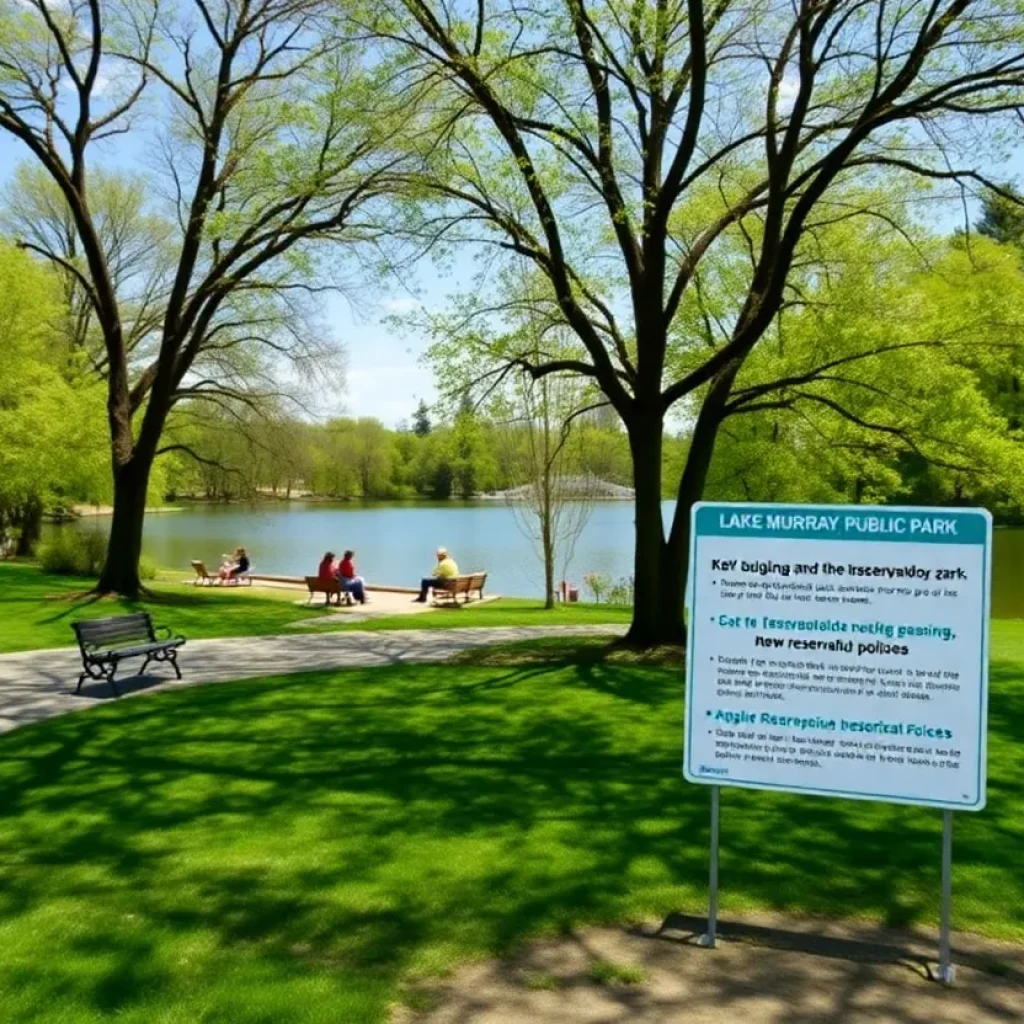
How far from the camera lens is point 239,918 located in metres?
4.94

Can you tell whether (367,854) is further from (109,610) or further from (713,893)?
(109,610)

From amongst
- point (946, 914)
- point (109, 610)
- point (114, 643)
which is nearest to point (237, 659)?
point (114, 643)

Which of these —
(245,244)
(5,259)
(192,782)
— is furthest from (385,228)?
(5,259)

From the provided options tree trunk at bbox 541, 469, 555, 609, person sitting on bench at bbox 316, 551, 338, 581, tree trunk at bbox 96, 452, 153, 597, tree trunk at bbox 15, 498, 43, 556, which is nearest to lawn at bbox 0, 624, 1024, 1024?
tree trunk at bbox 96, 452, 153, 597

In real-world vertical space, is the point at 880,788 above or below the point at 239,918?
above

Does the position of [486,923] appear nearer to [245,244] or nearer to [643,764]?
[643,764]

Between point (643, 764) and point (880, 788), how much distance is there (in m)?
3.64

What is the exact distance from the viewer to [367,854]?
582cm

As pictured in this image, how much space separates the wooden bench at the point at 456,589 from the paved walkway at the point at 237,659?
5.03 metres

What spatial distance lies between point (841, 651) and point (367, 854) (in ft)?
9.93

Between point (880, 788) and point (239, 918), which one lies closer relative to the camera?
point (880, 788)

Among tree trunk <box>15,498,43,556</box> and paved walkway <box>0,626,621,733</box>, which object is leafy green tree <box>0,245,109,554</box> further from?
paved walkway <box>0,626,621,733</box>

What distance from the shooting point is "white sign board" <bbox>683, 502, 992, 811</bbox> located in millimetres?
4332

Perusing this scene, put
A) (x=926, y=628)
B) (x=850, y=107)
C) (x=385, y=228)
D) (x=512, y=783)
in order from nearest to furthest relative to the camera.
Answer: (x=926, y=628) → (x=512, y=783) → (x=850, y=107) → (x=385, y=228)
